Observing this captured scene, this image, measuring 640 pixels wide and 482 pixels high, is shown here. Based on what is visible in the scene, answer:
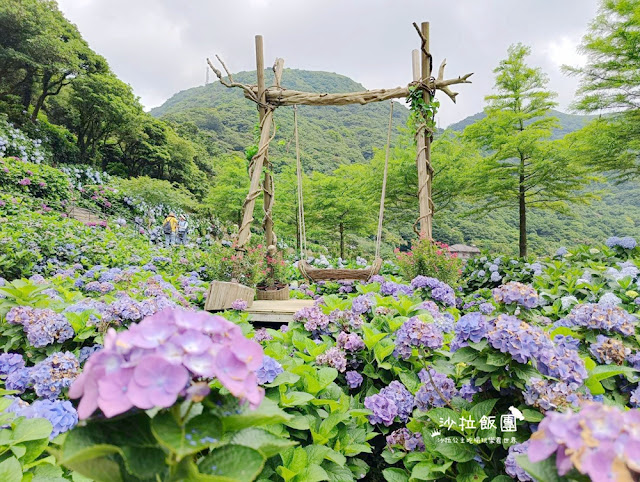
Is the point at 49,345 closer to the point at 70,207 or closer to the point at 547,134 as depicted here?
the point at 547,134

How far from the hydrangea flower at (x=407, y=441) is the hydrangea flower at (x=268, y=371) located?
54 centimetres

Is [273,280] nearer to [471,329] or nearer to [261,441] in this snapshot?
[471,329]

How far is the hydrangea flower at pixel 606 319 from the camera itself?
4.53 feet

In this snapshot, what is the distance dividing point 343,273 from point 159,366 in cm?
360

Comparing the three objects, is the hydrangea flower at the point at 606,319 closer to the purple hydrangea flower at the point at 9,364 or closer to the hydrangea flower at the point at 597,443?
the hydrangea flower at the point at 597,443

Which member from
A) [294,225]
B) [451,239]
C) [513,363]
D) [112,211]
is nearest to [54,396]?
[513,363]

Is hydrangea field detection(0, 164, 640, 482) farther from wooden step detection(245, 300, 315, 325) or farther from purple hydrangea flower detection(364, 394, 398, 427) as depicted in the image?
wooden step detection(245, 300, 315, 325)

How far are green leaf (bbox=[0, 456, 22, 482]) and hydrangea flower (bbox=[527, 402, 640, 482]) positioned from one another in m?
1.04

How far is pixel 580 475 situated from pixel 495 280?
15.2 feet

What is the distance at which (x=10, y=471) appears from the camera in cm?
83

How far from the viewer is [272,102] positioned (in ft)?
13.1

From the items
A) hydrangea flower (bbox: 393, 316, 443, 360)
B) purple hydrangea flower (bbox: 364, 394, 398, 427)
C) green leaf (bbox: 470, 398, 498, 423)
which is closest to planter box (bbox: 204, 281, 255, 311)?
purple hydrangea flower (bbox: 364, 394, 398, 427)

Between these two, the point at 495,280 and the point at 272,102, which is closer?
the point at 272,102

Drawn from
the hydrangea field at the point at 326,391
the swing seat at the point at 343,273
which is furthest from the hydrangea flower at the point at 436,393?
the swing seat at the point at 343,273
